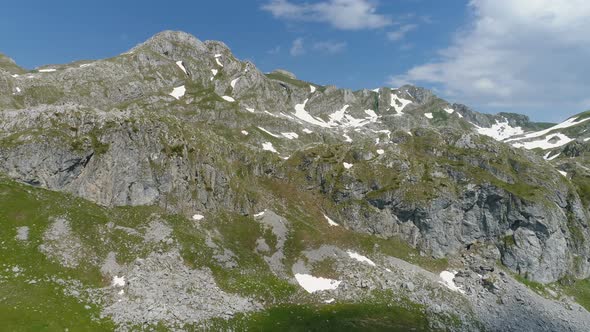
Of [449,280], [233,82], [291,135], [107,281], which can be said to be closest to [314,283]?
[449,280]

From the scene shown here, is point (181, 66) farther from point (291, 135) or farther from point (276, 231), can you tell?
point (276, 231)

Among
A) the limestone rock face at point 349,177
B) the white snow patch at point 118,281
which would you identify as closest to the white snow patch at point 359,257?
the limestone rock face at point 349,177

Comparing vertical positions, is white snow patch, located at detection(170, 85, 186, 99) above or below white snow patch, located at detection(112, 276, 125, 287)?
above

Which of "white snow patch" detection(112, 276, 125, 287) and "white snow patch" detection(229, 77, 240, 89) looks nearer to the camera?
"white snow patch" detection(112, 276, 125, 287)

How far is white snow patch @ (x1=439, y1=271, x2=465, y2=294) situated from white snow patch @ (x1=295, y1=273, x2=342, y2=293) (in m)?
22.0

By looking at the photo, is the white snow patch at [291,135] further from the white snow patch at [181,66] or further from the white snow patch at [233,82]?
the white snow patch at [181,66]

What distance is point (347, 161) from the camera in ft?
316

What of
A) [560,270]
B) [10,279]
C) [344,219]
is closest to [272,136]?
[344,219]

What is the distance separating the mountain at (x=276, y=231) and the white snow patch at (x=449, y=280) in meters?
0.39

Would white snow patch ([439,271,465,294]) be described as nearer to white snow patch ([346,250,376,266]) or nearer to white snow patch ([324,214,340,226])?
white snow patch ([346,250,376,266])

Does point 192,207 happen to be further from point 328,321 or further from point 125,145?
point 328,321

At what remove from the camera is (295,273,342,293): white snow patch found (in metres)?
61.9

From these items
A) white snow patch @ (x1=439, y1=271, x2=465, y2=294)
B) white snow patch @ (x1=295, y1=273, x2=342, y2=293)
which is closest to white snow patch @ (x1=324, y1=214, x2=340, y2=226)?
white snow patch @ (x1=295, y1=273, x2=342, y2=293)

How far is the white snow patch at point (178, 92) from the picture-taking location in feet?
573
